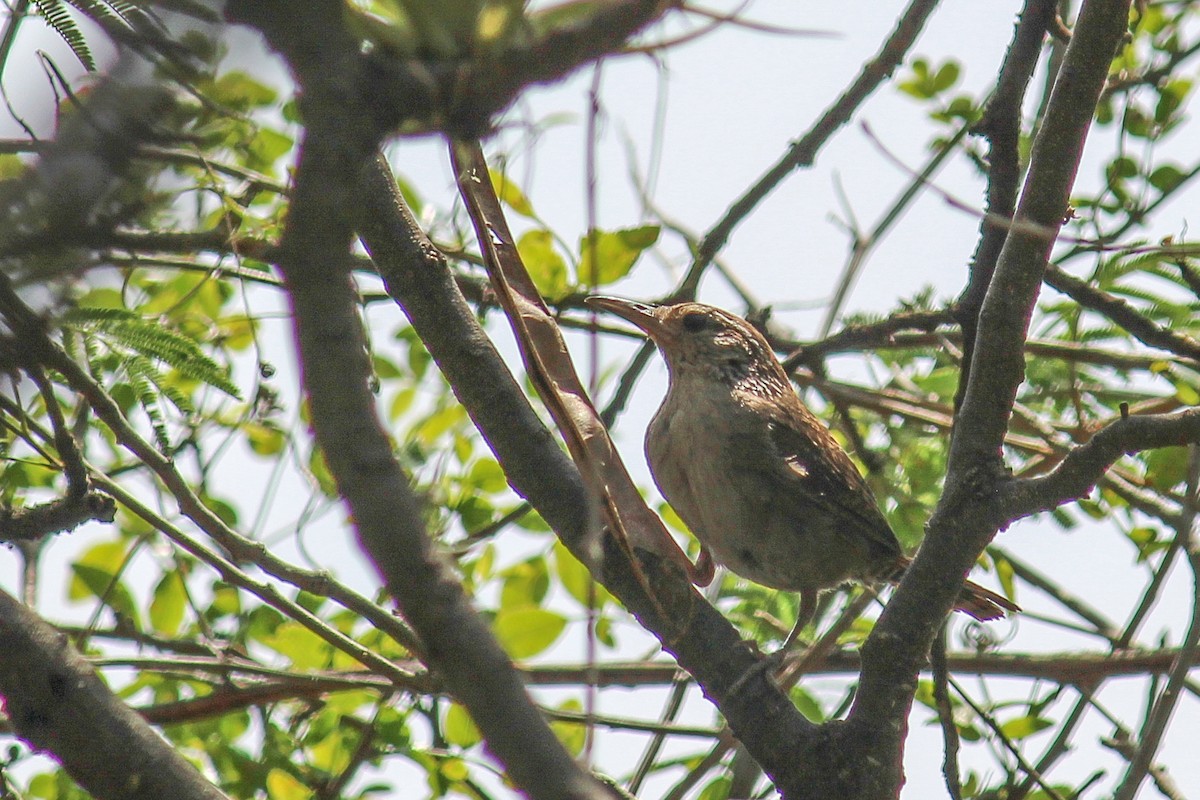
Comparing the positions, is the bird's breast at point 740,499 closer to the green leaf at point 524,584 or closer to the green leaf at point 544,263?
the green leaf at point 524,584

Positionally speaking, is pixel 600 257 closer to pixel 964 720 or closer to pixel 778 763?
pixel 778 763

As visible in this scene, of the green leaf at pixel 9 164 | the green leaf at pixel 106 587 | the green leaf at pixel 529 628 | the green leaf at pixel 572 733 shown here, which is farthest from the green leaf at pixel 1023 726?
the green leaf at pixel 9 164

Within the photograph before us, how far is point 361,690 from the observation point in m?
3.90

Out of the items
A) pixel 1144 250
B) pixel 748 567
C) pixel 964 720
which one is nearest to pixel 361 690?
pixel 748 567

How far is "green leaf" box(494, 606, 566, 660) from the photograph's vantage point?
3971mm

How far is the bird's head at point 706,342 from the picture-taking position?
4664 millimetres

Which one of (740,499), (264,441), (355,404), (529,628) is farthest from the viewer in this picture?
(264,441)

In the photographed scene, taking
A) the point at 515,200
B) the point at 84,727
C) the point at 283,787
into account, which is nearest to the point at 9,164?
the point at 84,727

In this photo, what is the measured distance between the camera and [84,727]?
203cm

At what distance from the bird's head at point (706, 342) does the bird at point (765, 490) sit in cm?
1

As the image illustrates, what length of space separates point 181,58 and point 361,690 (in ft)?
9.05

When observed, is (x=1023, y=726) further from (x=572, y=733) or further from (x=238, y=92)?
(x=238, y=92)

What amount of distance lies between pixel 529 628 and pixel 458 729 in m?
0.39

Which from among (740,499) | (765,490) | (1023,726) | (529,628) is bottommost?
(529,628)
